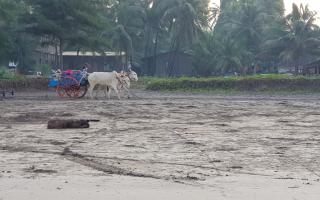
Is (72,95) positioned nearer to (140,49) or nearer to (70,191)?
(70,191)

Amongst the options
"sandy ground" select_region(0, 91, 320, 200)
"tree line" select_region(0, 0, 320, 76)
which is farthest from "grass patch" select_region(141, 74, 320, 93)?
"sandy ground" select_region(0, 91, 320, 200)

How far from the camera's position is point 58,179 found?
663 cm

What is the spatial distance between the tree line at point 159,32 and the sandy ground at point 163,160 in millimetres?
22814

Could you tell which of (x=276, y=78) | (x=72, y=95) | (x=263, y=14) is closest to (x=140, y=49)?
(x=263, y=14)

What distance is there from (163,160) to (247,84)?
25.0 meters

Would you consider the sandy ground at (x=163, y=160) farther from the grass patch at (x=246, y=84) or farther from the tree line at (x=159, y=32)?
the tree line at (x=159, y=32)

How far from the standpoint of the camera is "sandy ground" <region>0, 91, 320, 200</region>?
609cm

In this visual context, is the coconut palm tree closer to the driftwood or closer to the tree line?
the tree line

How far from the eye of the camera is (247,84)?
32375 mm

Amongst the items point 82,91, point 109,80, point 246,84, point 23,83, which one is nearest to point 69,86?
point 82,91

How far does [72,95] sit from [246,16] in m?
35.1

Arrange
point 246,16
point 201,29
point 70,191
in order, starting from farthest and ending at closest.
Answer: point 246,16
point 201,29
point 70,191

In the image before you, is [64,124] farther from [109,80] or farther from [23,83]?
[23,83]

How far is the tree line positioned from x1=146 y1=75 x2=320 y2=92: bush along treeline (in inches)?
273
